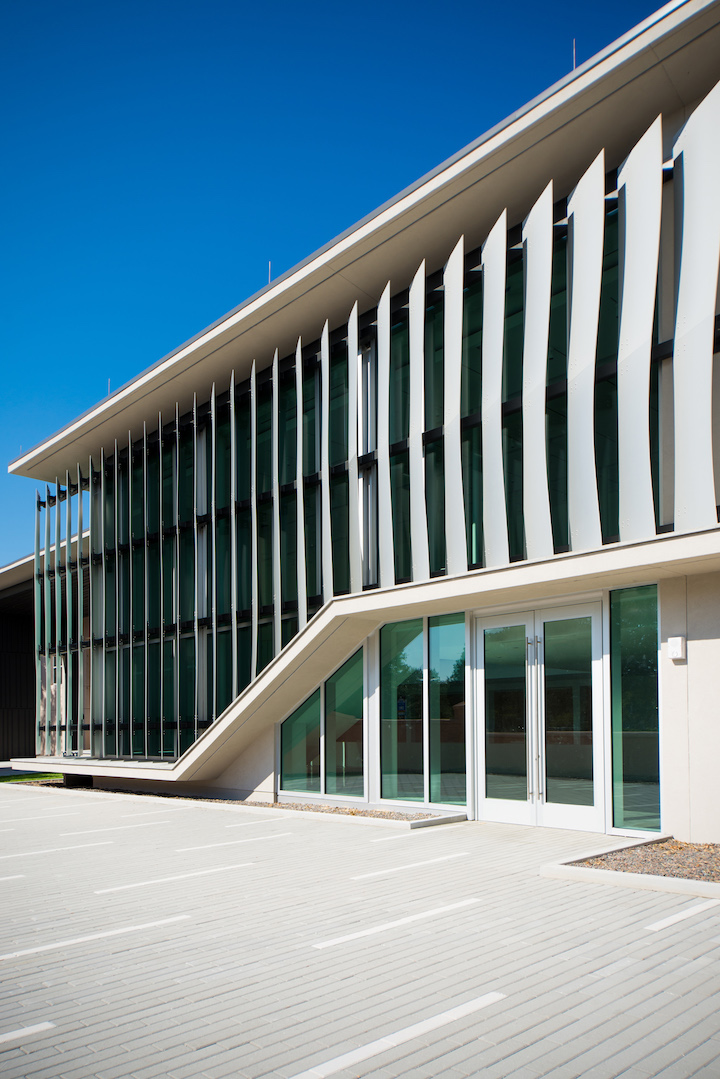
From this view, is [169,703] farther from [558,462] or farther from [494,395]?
[558,462]

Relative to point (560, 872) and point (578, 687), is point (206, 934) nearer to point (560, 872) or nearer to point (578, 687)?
point (560, 872)

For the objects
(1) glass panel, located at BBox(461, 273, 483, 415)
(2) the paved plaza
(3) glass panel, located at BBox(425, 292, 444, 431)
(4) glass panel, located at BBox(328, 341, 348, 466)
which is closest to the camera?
(2) the paved plaza

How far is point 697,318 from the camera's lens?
10.7 m

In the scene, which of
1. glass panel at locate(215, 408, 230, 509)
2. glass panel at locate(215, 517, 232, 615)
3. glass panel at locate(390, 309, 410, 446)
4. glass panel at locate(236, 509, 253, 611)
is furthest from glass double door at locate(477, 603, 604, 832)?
glass panel at locate(215, 408, 230, 509)

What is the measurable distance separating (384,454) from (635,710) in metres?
6.21

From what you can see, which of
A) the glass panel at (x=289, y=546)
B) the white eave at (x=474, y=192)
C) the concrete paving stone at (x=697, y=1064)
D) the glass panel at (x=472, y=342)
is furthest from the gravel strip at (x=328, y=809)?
the white eave at (x=474, y=192)

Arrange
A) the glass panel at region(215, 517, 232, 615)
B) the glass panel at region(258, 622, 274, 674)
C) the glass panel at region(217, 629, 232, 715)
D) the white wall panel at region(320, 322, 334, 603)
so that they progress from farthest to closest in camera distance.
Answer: the glass panel at region(215, 517, 232, 615), the glass panel at region(217, 629, 232, 715), the glass panel at region(258, 622, 274, 674), the white wall panel at region(320, 322, 334, 603)

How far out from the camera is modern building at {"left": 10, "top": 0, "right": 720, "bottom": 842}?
10969 mm

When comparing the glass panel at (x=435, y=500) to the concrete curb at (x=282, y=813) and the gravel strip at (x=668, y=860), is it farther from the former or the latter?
the gravel strip at (x=668, y=860)

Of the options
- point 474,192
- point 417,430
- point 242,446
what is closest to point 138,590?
point 242,446

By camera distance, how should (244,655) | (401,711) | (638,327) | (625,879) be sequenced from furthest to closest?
(244,655) < (401,711) < (638,327) < (625,879)

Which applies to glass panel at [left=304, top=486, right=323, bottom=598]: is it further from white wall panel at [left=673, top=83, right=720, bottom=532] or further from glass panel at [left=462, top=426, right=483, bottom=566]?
white wall panel at [left=673, top=83, right=720, bottom=532]

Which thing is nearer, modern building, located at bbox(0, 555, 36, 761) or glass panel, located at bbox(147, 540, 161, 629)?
glass panel, located at bbox(147, 540, 161, 629)

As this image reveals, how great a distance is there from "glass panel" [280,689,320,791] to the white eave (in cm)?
767
